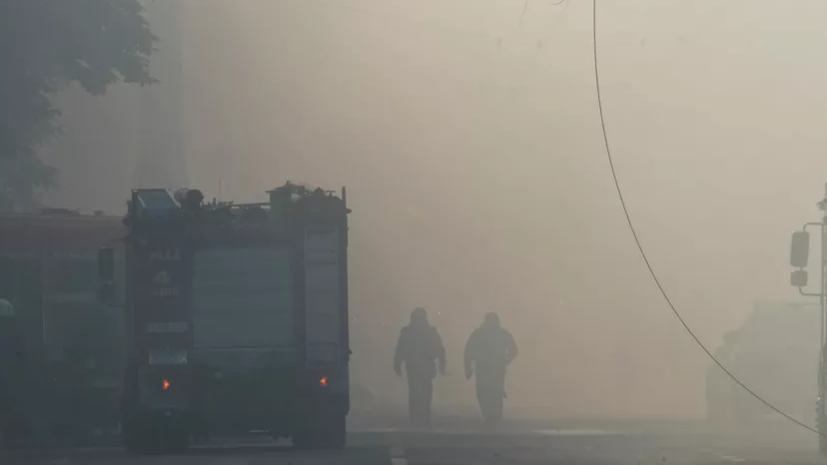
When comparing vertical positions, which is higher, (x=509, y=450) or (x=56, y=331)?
(x=56, y=331)

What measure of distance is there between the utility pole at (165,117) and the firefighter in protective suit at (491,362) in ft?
98.5

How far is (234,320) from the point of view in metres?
19.8

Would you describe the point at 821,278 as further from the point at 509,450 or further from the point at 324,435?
the point at 324,435

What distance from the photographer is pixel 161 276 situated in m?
19.8

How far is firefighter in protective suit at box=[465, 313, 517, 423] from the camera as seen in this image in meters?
28.0

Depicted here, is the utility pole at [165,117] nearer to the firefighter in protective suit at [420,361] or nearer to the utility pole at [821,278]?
the firefighter in protective suit at [420,361]

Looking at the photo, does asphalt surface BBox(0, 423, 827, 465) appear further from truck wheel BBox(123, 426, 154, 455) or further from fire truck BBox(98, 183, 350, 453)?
fire truck BBox(98, 183, 350, 453)

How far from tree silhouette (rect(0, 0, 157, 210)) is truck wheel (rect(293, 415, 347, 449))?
764 inches

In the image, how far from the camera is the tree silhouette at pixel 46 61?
38.4m

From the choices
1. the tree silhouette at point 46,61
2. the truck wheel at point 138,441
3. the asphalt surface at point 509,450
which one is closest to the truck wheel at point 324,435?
the asphalt surface at point 509,450

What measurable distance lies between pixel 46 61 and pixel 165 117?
68.7 ft

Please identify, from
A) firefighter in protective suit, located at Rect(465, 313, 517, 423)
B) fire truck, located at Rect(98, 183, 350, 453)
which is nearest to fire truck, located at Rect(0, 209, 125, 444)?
fire truck, located at Rect(98, 183, 350, 453)

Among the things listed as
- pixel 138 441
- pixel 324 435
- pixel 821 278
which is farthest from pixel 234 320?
pixel 821 278


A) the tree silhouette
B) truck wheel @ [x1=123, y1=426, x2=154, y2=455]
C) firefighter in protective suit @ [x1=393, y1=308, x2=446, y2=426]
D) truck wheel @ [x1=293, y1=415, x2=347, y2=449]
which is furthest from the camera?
the tree silhouette
